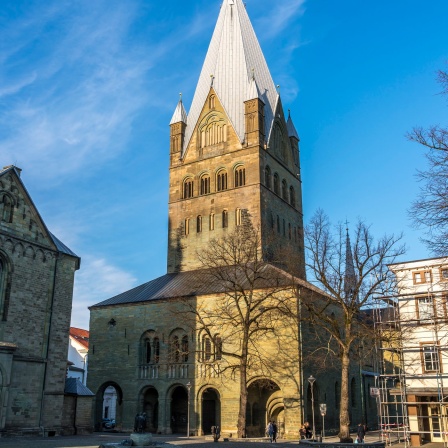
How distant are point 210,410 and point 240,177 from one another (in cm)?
2062

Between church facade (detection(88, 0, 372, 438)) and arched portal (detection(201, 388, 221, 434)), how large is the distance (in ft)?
A: 0.24

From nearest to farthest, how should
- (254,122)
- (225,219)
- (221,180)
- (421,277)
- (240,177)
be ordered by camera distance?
(421,277) → (225,219) → (240,177) → (254,122) → (221,180)

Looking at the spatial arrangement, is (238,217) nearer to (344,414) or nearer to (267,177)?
(267,177)

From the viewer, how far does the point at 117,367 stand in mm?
43062

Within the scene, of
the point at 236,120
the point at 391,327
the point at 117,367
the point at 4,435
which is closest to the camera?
the point at 4,435

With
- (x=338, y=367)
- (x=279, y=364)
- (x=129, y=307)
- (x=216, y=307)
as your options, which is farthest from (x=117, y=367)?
(x=338, y=367)

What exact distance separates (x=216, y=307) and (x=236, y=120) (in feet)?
65.9

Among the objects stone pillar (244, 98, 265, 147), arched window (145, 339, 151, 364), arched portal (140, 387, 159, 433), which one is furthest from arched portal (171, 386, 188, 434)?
stone pillar (244, 98, 265, 147)

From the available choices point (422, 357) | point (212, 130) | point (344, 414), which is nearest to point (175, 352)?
point (344, 414)

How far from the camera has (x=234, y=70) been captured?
54.9m

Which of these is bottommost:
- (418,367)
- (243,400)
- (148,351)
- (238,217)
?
(243,400)

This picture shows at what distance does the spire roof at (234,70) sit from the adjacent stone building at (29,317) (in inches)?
939

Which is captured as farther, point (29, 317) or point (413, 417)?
point (29, 317)

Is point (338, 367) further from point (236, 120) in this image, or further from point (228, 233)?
point (236, 120)
